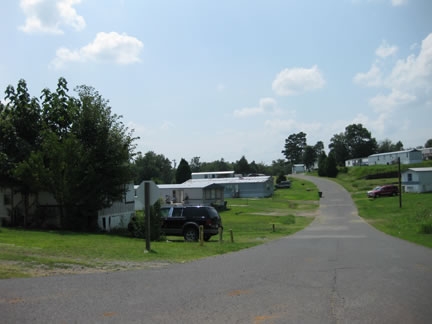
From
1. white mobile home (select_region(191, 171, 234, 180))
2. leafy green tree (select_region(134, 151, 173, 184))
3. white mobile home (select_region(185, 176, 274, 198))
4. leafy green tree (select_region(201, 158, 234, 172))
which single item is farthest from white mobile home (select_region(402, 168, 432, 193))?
leafy green tree (select_region(201, 158, 234, 172))

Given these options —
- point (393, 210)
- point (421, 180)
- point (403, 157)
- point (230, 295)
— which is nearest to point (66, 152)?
point (230, 295)

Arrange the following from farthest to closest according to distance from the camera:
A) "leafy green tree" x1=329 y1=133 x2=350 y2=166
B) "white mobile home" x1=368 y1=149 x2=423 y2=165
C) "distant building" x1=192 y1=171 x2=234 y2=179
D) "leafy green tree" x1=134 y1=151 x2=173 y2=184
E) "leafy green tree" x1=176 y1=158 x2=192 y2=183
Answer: "leafy green tree" x1=329 y1=133 x2=350 y2=166 < "leafy green tree" x1=134 y1=151 x2=173 y2=184 < "white mobile home" x1=368 y1=149 x2=423 y2=165 < "distant building" x1=192 y1=171 x2=234 y2=179 < "leafy green tree" x1=176 y1=158 x2=192 y2=183

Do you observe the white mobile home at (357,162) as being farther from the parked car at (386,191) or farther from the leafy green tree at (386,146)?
the parked car at (386,191)

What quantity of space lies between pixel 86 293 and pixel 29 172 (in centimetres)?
1816

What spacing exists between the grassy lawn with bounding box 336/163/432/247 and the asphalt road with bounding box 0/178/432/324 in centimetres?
1106

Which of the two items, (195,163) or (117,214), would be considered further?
(195,163)

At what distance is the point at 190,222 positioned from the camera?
2269 centimetres

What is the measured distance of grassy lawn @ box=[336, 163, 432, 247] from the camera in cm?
2606

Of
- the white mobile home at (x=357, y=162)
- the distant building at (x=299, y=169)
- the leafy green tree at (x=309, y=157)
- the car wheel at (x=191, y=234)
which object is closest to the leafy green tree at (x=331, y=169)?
the white mobile home at (x=357, y=162)

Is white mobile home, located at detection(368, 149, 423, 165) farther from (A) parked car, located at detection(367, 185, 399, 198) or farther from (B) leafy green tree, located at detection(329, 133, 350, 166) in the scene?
(A) parked car, located at detection(367, 185, 399, 198)

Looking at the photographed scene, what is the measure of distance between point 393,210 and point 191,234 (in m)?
31.2

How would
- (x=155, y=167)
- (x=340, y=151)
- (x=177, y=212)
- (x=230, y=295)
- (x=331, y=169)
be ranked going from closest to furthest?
(x=230, y=295) → (x=177, y=212) → (x=331, y=169) → (x=155, y=167) → (x=340, y=151)

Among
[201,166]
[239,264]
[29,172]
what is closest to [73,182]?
[29,172]

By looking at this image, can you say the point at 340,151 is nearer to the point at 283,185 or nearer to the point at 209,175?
the point at 283,185
